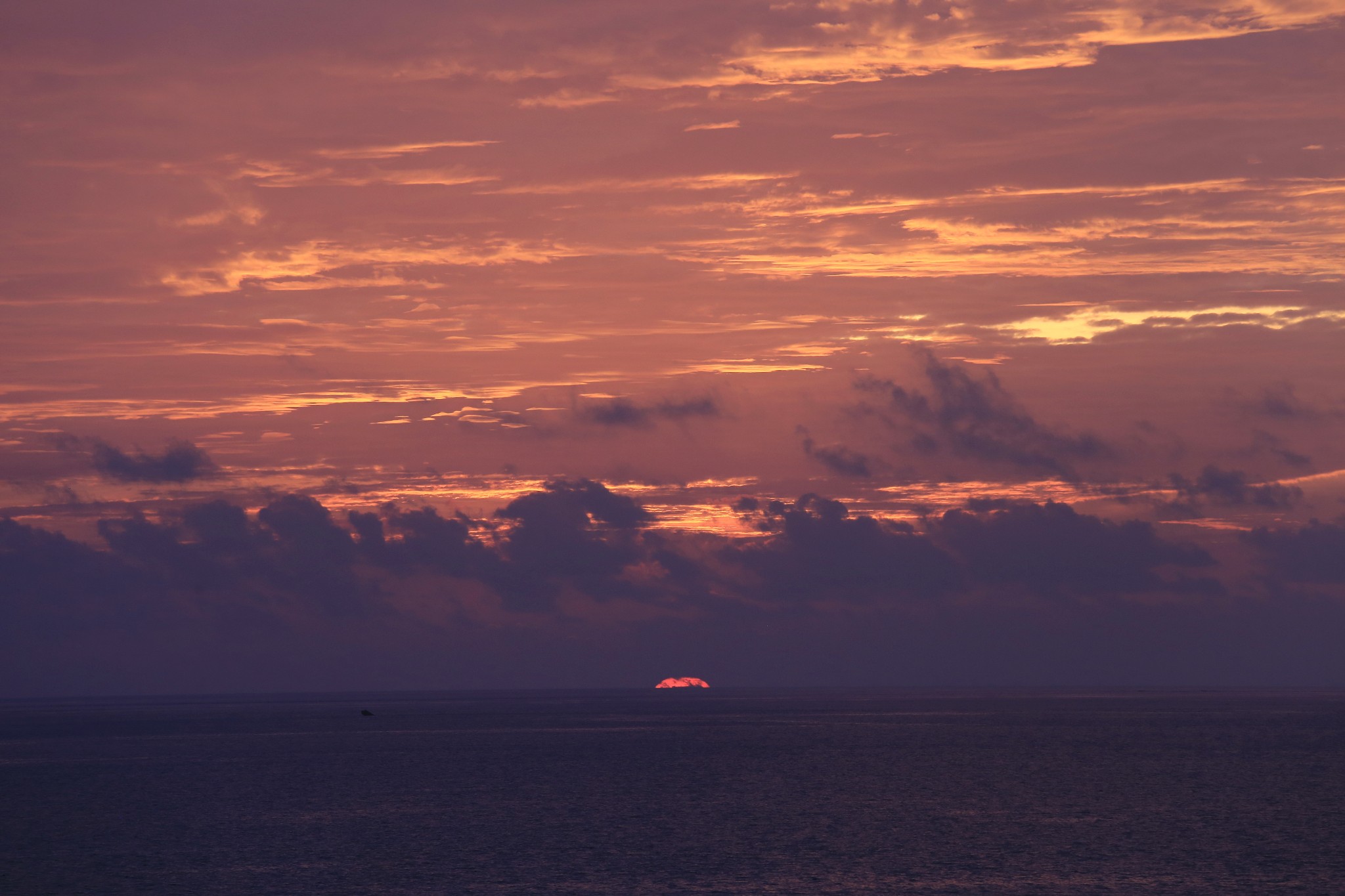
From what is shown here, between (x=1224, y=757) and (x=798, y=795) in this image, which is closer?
(x=798, y=795)

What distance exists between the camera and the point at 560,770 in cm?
16362

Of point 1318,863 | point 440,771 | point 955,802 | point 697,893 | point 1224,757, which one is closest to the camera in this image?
point 697,893

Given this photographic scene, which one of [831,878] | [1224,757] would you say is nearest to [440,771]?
[831,878]

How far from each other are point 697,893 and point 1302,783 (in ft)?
305

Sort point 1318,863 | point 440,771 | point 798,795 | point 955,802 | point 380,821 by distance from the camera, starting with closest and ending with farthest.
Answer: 1. point 1318,863
2. point 380,821
3. point 955,802
4. point 798,795
5. point 440,771

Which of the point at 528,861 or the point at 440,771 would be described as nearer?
the point at 528,861

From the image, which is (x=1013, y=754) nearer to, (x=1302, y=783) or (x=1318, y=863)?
(x=1302, y=783)

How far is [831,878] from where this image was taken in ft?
260

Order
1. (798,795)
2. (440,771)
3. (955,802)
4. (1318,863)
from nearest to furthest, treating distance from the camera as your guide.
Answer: (1318,863) → (955,802) → (798,795) → (440,771)

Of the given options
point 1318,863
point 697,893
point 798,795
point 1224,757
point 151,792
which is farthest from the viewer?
point 1224,757

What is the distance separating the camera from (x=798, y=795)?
12725 cm

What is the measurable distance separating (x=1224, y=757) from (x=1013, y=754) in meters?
27.5

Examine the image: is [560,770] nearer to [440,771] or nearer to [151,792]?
[440,771]

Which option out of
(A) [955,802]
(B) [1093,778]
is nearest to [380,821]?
(A) [955,802]
